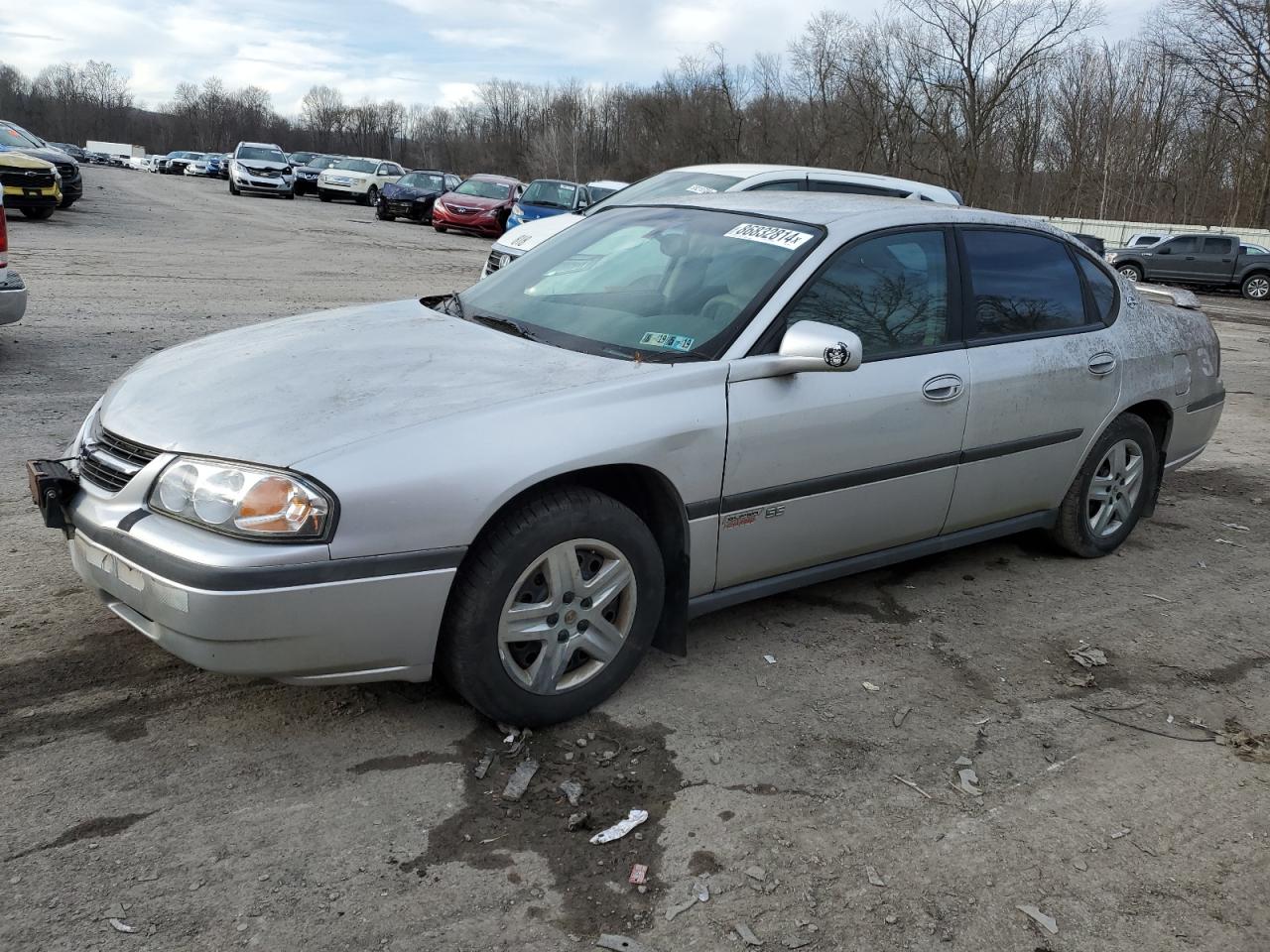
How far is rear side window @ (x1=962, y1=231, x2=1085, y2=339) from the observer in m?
4.34

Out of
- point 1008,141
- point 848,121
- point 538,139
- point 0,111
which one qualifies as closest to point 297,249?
point 848,121

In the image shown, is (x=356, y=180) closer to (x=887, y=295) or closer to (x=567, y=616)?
(x=887, y=295)

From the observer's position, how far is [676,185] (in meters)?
10.1

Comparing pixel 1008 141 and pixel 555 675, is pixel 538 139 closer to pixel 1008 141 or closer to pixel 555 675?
pixel 1008 141

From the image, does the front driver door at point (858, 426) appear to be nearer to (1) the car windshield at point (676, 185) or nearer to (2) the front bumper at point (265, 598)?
(2) the front bumper at point (265, 598)


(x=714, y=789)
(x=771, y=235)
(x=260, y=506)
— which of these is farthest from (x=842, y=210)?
(x=260, y=506)

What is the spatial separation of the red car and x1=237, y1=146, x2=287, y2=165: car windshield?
1094 centimetres

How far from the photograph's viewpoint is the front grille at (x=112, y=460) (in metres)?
3.01

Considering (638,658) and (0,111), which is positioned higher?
(0,111)

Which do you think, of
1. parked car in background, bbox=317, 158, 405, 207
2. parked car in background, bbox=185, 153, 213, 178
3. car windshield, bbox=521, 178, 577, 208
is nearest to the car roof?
car windshield, bbox=521, 178, 577, 208

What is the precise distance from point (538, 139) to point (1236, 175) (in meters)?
51.4

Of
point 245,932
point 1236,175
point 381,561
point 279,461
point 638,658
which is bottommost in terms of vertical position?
point 245,932

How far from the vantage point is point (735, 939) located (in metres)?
2.41

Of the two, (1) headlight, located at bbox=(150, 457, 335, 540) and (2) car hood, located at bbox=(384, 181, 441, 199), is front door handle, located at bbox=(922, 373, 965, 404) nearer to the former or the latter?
(1) headlight, located at bbox=(150, 457, 335, 540)
